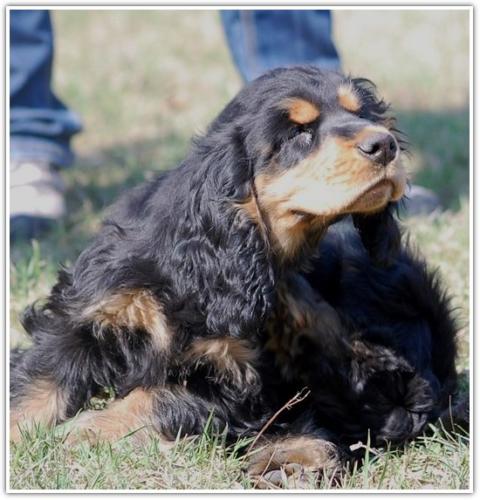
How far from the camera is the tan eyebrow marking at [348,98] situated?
3252 mm

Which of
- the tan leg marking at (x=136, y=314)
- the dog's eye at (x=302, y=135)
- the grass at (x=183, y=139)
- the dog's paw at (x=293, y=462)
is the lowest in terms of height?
the grass at (x=183, y=139)

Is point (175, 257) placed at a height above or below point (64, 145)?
above

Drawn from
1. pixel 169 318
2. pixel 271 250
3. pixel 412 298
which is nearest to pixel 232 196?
pixel 271 250

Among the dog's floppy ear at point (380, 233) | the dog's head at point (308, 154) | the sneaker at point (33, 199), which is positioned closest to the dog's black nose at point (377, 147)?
the dog's head at point (308, 154)

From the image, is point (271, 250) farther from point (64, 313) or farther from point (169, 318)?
point (64, 313)

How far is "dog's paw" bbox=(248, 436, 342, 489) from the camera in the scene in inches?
122

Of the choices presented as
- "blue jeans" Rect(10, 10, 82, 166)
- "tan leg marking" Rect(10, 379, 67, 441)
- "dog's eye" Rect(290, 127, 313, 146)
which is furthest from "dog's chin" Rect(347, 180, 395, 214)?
"blue jeans" Rect(10, 10, 82, 166)

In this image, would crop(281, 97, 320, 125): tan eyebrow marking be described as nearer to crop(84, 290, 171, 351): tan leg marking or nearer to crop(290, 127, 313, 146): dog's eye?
crop(290, 127, 313, 146): dog's eye

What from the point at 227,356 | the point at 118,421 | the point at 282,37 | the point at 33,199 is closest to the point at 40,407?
the point at 118,421

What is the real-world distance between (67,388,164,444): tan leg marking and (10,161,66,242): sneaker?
2332 millimetres

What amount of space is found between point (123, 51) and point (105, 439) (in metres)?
6.81

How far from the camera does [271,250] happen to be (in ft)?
10.6

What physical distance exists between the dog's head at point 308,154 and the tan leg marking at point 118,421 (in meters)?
0.65

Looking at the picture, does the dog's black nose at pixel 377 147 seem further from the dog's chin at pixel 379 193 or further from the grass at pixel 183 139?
the grass at pixel 183 139
